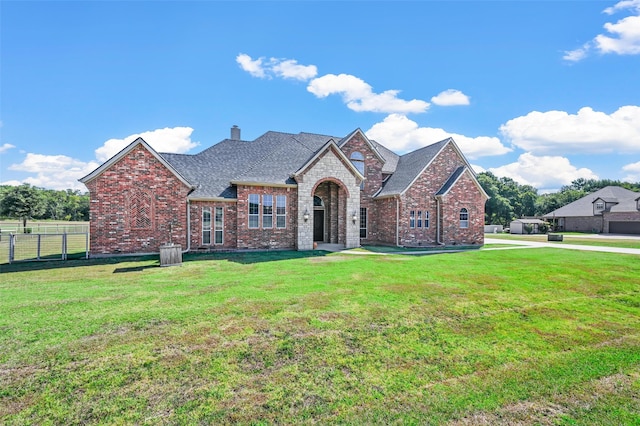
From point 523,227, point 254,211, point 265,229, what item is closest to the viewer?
point 254,211

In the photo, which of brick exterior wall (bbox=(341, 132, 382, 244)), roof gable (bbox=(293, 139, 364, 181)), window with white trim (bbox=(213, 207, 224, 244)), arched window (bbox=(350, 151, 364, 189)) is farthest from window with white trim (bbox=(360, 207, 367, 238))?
window with white trim (bbox=(213, 207, 224, 244))

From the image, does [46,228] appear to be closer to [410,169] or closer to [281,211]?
[281,211]

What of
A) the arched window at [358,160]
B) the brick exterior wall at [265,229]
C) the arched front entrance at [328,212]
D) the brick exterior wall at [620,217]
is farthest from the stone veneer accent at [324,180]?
the brick exterior wall at [620,217]

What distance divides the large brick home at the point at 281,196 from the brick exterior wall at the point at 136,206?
5 centimetres

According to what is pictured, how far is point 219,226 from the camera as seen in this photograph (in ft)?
58.4

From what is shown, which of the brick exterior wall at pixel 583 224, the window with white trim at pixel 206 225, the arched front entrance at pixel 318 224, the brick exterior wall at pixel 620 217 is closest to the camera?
the window with white trim at pixel 206 225

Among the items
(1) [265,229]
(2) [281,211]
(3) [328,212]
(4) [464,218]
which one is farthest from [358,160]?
(4) [464,218]

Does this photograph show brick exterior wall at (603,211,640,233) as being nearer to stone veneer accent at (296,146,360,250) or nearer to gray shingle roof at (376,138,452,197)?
gray shingle roof at (376,138,452,197)

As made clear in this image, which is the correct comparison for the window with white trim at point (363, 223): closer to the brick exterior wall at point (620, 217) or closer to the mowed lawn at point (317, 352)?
the mowed lawn at point (317, 352)

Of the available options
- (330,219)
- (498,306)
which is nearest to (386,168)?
(330,219)

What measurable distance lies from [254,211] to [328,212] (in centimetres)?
568

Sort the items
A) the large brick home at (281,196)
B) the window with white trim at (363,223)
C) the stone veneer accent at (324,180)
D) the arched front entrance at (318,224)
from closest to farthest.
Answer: the large brick home at (281,196) < the stone veneer accent at (324,180) < the arched front entrance at (318,224) < the window with white trim at (363,223)

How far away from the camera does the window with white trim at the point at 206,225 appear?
1753 centimetres

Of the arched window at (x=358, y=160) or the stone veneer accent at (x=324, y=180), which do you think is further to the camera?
the arched window at (x=358, y=160)
